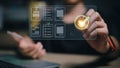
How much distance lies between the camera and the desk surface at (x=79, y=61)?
2223 mm

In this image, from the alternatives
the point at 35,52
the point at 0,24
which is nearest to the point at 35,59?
the point at 35,52

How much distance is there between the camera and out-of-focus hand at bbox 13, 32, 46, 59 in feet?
7.29

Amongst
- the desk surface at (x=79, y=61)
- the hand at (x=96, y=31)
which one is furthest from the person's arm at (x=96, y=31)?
the desk surface at (x=79, y=61)

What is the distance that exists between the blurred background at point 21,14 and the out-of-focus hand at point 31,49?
0.08 meters

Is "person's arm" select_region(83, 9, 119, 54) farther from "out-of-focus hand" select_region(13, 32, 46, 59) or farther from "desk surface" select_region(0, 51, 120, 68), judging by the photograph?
"out-of-focus hand" select_region(13, 32, 46, 59)

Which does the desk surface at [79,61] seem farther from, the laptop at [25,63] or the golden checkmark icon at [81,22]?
the golden checkmark icon at [81,22]

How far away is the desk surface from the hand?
0.35 ft

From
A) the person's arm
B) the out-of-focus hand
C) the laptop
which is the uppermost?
the person's arm

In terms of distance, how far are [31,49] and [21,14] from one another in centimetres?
27

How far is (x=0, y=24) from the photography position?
2203mm

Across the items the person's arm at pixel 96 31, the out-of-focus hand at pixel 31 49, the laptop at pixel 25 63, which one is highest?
the person's arm at pixel 96 31

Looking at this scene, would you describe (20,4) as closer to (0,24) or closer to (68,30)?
(0,24)

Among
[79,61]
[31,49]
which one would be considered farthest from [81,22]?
[31,49]

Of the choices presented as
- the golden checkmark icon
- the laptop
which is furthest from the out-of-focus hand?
the golden checkmark icon
